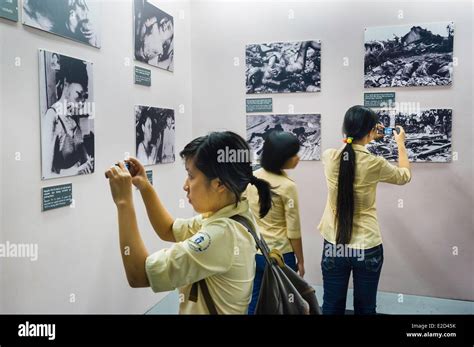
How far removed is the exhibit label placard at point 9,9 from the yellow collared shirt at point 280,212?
1.30 meters

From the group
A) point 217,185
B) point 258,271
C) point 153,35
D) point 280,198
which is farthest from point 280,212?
point 153,35

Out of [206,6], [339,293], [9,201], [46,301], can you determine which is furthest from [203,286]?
[206,6]

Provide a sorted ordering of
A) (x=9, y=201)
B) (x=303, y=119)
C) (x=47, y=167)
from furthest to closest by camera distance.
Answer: (x=303, y=119) → (x=47, y=167) → (x=9, y=201)

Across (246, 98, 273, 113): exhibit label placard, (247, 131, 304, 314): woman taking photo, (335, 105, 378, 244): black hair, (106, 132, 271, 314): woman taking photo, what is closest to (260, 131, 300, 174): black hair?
(247, 131, 304, 314): woman taking photo

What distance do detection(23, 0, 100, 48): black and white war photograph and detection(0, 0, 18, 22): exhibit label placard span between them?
0.05 m

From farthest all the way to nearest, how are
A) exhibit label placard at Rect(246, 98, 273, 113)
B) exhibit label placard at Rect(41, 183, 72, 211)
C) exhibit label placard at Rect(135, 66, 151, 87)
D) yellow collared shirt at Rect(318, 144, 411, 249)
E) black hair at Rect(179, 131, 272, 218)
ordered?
exhibit label placard at Rect(246, 98, 273, 113)
exhibit label placard at Rect(135, 66, 151, 87)
yellow collared shirt at Rect(318, 144, 411, 249)
exhibit label placard at Rect(41, 183, 72, 211)
black hair at Rect(179, 131, 272, 218)

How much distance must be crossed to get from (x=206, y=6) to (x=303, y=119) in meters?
1.28

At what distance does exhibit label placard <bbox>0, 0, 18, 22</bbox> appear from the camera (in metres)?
1.69

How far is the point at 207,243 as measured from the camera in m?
1.09

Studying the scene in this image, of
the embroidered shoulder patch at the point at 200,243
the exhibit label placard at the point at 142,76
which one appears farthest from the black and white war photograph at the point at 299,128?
the embroidered shoulder patch at the point at 200,243

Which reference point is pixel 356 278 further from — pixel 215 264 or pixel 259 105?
pixel 259 105

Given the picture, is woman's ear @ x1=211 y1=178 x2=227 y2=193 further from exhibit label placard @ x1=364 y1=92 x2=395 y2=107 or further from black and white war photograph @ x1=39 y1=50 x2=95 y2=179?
exhibit label placard @ x1=364 y1=92 x2=395 y2=107

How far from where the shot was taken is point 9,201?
177 centimetres

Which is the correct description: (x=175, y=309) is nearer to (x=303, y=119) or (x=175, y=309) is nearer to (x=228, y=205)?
(x=303, y=119)
